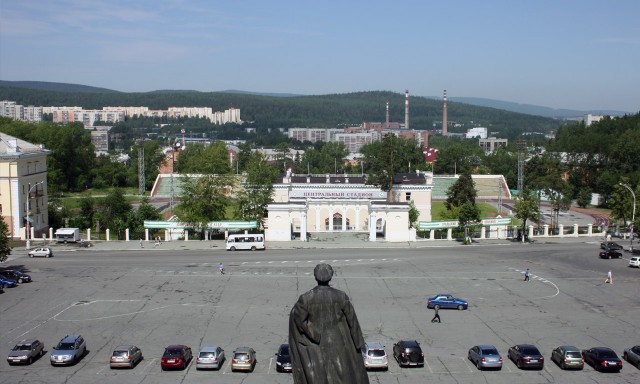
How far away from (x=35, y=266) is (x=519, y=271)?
3106 cm

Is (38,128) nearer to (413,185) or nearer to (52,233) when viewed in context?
(52,233)

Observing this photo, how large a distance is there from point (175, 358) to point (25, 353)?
545cm

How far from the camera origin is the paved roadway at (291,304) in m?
24.1

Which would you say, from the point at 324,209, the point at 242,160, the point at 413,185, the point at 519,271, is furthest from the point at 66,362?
Answer: the point at 242,160

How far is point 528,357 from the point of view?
2402 cm

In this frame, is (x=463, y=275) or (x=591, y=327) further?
(x=463, y=275)

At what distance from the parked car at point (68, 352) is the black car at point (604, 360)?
1829cm

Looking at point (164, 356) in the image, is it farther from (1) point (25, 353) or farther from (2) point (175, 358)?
(1) point (25, 353)

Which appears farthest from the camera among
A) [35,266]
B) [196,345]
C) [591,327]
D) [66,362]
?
[35,266]

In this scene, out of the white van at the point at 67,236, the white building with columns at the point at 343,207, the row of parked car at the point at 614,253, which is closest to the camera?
the row of parked car at the point at 614,253

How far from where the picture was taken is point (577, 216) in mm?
80875

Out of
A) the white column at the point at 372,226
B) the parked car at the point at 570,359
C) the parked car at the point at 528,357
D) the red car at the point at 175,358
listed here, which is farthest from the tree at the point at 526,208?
the red car at the point at 175,358

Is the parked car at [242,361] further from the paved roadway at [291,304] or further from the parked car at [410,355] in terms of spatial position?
the parked car at [410,355]

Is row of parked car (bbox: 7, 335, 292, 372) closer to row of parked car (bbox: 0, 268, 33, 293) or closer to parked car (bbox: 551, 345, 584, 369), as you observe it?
parked car (bbox: 551, 345, 584, 369)
